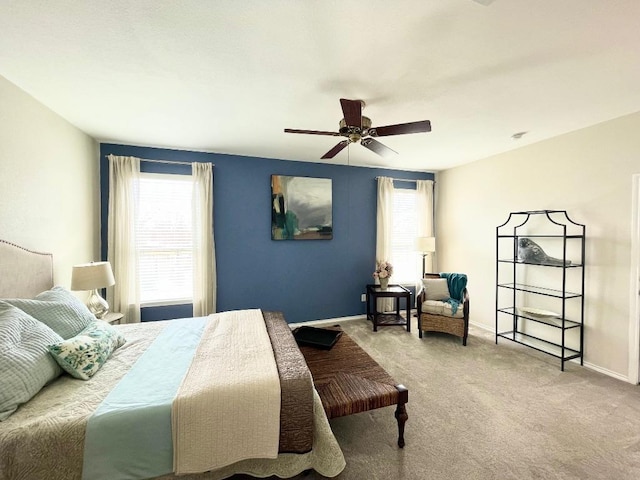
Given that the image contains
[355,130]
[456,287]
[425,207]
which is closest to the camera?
[355,130]

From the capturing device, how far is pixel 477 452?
1850mm

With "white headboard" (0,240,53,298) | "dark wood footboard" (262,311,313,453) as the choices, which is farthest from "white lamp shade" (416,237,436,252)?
"white headboard" (0,240,53,298)

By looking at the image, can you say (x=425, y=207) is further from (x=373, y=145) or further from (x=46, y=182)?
(x=46, y=182)

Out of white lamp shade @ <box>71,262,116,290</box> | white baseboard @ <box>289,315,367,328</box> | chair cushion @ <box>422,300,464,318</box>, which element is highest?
white lamp shade @ <box>71,262,116,290</box>

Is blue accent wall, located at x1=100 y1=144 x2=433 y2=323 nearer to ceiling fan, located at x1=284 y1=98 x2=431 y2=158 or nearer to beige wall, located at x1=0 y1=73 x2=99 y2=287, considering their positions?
beige wall, located at x1=0 y1=73 x2=99 y2=287

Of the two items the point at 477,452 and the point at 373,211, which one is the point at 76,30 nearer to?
the point at 477,452

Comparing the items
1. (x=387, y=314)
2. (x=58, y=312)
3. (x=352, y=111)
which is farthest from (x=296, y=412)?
(x=387, y=314)

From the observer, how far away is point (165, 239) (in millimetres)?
3742

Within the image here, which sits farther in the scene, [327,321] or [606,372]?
[327,321]

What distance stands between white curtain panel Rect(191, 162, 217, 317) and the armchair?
3.03m

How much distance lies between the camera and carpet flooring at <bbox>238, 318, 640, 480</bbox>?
5.67 feet

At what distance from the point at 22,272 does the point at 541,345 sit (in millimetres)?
5475

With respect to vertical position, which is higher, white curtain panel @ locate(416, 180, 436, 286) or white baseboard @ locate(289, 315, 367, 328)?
white curtain panel @ locate(416, 180, 436, 286)

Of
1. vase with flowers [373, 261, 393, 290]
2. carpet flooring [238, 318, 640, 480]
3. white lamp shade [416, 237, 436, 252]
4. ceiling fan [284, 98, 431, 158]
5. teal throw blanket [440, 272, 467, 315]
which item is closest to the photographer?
carpet flooring [238, 318, 640, 480]
